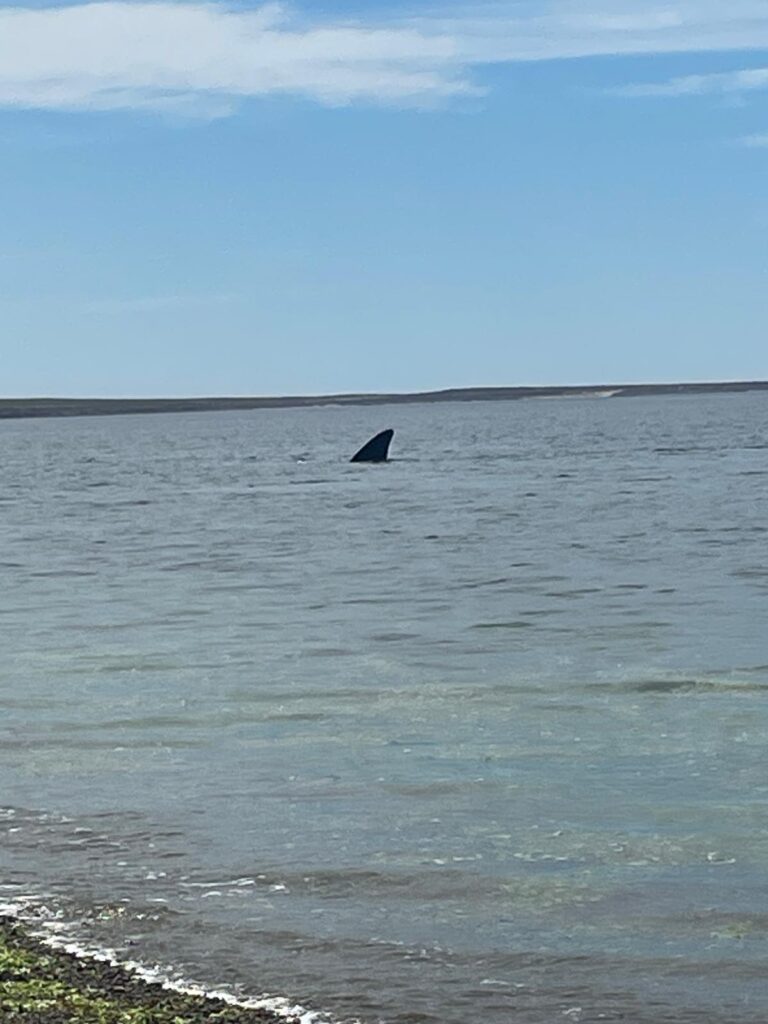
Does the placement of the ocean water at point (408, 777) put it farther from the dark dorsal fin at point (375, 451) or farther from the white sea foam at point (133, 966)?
the dark dorsal fin at point (375, 451)

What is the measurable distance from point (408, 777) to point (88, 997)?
214 inches

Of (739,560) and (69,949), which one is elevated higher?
(69,949)

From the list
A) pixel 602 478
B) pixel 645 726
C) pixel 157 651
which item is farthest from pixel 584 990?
pixel 602 478

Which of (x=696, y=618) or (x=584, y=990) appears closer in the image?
(x=584, y=990)

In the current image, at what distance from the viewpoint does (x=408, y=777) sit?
13.8 metres

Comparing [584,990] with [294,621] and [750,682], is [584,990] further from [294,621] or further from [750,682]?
[294,621]

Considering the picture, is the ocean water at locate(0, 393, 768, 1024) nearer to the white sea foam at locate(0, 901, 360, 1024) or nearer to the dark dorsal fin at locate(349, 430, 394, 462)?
the white sea foam at locate(0, 901, 360, 1024)

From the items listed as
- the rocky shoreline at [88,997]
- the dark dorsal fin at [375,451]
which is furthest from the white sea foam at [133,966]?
the dark dorsal fin at [375,451]

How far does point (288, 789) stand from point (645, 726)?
11.5 feet

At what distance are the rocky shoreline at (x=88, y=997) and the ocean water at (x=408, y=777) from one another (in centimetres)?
35

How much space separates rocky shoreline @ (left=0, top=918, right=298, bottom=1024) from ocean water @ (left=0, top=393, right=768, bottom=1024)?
0.35 m

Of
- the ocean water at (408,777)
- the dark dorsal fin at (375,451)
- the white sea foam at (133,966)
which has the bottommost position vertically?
the dark dorsal fin at (375,451)

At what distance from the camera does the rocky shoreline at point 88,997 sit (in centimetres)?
828

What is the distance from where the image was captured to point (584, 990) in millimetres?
9094
